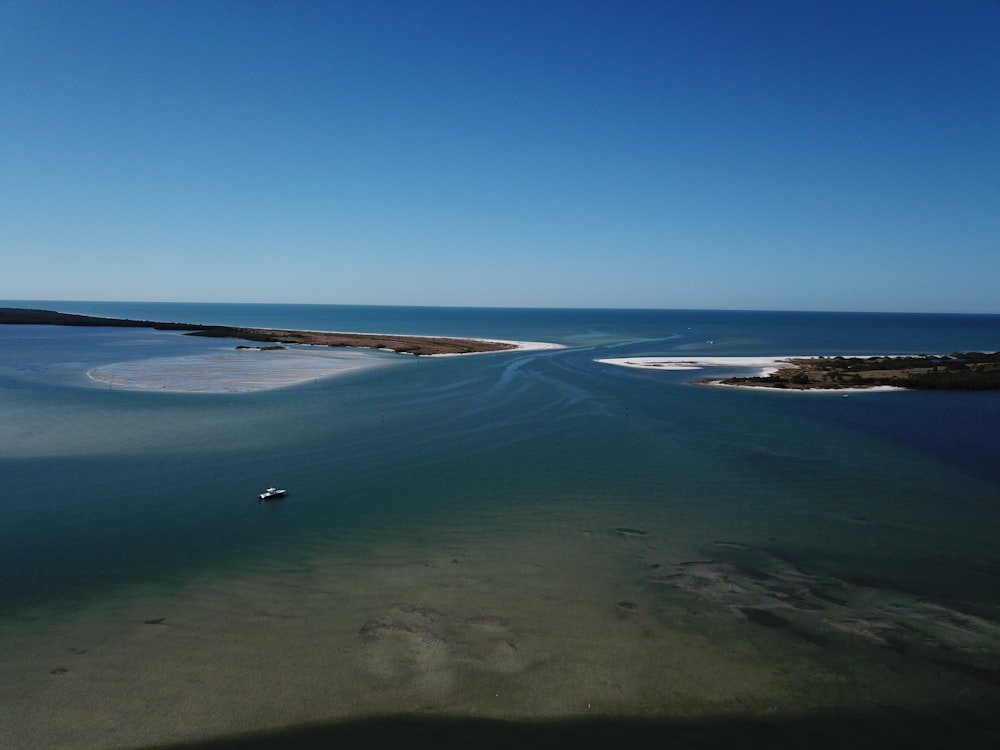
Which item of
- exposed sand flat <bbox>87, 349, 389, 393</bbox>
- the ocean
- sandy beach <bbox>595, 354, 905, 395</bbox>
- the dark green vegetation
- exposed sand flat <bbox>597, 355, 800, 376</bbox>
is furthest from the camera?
exposed sand flat <bbox>597, 355, 800, 376</bbox>

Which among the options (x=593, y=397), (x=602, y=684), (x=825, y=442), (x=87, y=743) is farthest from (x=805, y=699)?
(x=593, y=397)

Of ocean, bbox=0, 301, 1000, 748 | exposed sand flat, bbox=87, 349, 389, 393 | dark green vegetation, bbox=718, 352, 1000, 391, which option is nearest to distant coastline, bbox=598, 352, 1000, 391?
dark green vegetation, bbox=718, 352, 1000, 391

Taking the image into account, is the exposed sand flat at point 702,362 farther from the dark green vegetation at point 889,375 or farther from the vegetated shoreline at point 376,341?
the vegetated shoreline at point 376,341

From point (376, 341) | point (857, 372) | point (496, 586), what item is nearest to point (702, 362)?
point (857, 372)

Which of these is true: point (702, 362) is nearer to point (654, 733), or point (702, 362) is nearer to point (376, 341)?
point (376, 341)

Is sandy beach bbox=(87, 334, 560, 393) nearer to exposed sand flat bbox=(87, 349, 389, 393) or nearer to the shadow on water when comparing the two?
exposed sand flat bbox=(87, 349, 389, 393)

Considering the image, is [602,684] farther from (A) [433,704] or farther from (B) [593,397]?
(B) [593,397]
